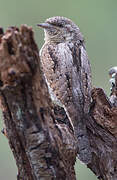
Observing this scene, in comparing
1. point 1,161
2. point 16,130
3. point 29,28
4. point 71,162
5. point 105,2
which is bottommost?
point 71,162

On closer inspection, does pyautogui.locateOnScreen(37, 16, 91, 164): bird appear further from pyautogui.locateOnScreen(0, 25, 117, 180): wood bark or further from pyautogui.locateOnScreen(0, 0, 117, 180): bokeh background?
pyautogui.locateOnScreen(0, 0, 117, 180): bokeh background

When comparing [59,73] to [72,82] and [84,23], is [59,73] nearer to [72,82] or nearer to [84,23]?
[72,82]

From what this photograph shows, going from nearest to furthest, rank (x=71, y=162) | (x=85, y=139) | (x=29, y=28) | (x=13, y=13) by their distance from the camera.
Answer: (x=29, y=28)
(x=71, y=162)
(x=85, y=139)
(x=13, y=13)

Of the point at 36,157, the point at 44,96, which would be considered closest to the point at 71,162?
the point at 36,157

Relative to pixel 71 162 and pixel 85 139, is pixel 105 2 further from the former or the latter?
pixel 71 162

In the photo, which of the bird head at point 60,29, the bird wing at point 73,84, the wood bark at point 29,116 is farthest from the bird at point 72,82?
the wood bark at point 29,116

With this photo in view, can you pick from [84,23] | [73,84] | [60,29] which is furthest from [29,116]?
[84,23]
